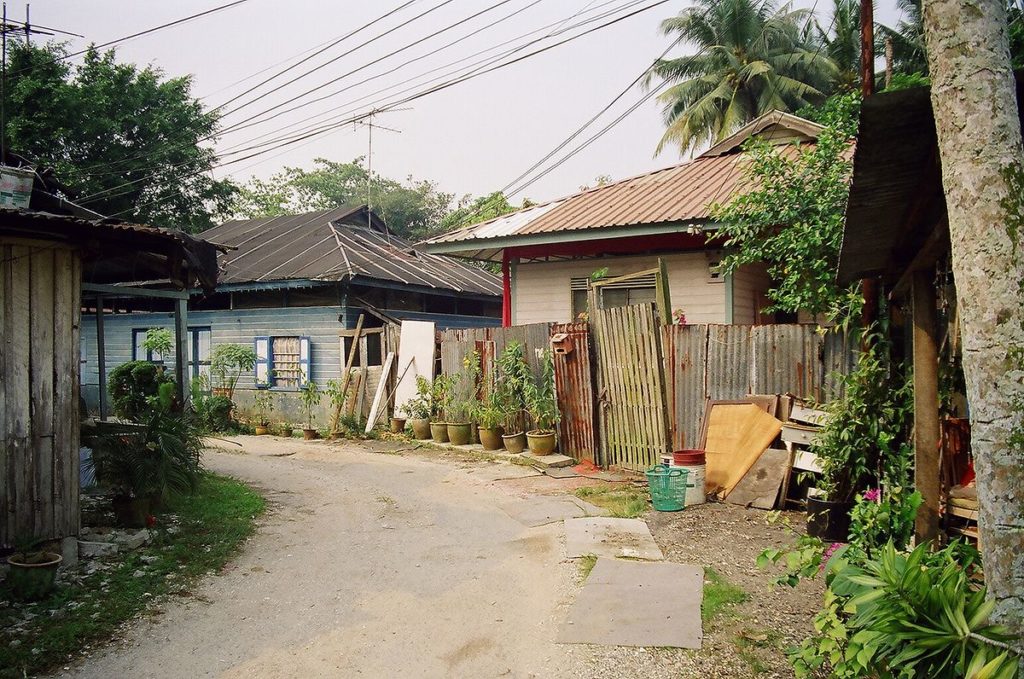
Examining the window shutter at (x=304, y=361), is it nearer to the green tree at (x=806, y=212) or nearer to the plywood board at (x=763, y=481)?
the green tree at (x=806, y=212)

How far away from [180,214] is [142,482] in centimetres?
2193

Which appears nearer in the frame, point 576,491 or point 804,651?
point 804,651

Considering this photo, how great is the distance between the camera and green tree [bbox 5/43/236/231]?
71.1ft

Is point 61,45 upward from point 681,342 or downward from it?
upward

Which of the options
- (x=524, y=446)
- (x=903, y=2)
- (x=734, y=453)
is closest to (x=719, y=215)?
(x=734, y=453)

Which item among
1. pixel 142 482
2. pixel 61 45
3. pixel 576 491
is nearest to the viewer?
pixel 142 482

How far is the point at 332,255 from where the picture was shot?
17.2 m

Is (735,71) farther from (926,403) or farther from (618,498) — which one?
(926,403)

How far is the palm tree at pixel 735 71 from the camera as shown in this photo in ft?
85.5

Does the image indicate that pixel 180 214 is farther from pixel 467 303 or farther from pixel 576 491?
pixel 576 491

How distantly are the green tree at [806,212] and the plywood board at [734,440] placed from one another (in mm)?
1340

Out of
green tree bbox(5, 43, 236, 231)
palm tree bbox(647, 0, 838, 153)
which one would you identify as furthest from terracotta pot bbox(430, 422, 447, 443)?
palm tree bbox(647, 0, 838, 153)

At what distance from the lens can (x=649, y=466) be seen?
31.1 feet

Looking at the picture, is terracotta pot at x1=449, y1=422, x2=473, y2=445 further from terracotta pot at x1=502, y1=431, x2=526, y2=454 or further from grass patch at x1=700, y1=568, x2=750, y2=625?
grass patch at x1=700, y1=568, x2=750, y2=625
